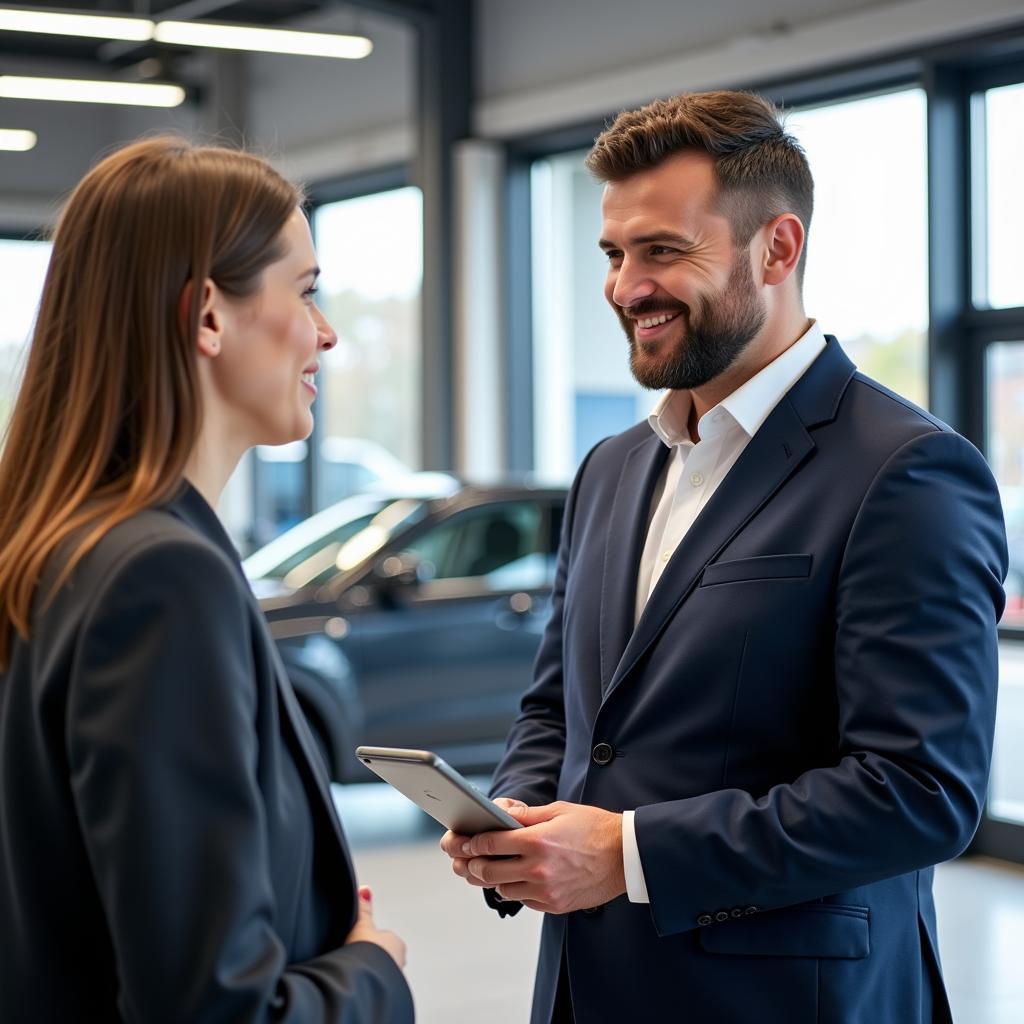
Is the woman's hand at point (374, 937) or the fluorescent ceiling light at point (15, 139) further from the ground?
the fluorescent ceiling light at point (15, 139)

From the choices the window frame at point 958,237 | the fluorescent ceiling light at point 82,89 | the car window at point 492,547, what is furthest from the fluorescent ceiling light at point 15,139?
the window frame at point 958,237

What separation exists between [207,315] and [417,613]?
14.7 feet

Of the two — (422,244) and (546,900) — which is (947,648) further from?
(422,244)

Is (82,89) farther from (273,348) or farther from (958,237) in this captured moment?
(273,348)

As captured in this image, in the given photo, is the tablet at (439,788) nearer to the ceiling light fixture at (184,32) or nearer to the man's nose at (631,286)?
the man's nose at (631,286)

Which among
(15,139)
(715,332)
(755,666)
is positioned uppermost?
(15,139)

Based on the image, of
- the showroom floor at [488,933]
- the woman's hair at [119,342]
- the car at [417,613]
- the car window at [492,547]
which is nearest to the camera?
the woman's hair at [119,342]

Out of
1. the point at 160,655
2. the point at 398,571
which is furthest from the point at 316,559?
the point at 160,655

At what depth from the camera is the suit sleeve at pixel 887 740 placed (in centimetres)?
155

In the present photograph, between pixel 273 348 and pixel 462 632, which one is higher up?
pixel 273 348

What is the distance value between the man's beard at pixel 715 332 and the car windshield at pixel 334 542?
3951 mm

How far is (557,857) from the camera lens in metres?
1.63

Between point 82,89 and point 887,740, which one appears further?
point 82,89

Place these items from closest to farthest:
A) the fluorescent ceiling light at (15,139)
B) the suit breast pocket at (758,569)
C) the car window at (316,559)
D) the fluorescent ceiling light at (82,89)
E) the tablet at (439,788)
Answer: the tablet at (439,788)
the suit breast pocket at (758,569)
the car window at (316,559)
the fluorescent ceiling light at (82,89)
the fluorescent ceiling light at (15,139)
